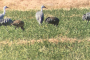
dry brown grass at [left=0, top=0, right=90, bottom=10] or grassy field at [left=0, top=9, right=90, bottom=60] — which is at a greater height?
grassy field at [left=0, top=9, right=90, bottom=60]

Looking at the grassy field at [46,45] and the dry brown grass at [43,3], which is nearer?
the grassy field at [46,45]

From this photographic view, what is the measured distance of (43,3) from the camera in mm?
24250

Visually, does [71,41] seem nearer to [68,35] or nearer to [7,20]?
[68,35]

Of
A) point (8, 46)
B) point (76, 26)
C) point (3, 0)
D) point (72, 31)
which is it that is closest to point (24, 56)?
point (8, 46)

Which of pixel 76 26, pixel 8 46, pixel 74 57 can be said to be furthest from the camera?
pixel 76 26

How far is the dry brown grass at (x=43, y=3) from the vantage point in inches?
907

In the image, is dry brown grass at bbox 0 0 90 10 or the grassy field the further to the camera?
dry brown grass at bbox 0 0 90 10

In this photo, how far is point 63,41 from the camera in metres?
8.77

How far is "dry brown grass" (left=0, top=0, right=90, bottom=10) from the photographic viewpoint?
907 inches

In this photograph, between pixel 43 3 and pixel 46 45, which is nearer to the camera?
pixel 46 45

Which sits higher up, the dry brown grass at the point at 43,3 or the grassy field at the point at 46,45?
the grassy field at the point at 46,45

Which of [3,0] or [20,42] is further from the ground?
[20,42]

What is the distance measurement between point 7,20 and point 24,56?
14.7ft

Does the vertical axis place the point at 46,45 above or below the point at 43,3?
above
